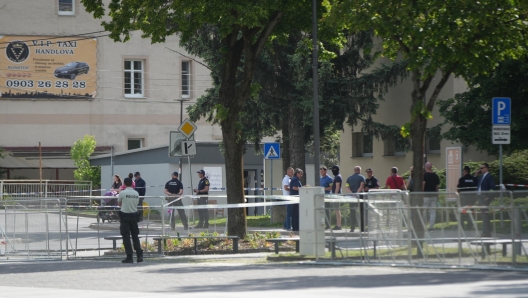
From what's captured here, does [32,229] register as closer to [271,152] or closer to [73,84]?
[271,152]

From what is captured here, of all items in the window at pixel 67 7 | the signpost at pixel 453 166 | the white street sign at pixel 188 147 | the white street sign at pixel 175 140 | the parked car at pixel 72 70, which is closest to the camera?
the white street sign at pixel 188 147

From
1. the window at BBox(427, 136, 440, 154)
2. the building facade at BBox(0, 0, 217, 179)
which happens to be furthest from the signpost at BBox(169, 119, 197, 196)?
the building facade at BBox(0, 0, 217, 179)

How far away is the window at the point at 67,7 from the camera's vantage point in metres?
57.8

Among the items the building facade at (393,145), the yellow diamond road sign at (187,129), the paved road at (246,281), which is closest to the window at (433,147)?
Answer: the building facade at (393,145)

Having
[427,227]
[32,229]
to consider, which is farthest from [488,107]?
[32,229]

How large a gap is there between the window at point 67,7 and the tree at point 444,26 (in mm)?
42686

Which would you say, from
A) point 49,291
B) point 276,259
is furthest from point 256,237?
point 49,291

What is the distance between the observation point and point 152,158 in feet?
135

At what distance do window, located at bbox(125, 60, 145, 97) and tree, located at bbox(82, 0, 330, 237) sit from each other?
37466 millimetres

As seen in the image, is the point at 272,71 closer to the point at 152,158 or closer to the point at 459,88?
the point at 459,88

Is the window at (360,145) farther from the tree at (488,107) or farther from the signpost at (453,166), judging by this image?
the signpost at (453,166)

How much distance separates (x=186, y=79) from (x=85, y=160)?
11.5 metres

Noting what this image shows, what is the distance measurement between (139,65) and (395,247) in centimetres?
4510

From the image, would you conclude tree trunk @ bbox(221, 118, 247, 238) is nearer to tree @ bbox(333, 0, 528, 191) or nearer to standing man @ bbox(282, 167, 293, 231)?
standing man @ bbox(282, 167, 293, 231)
